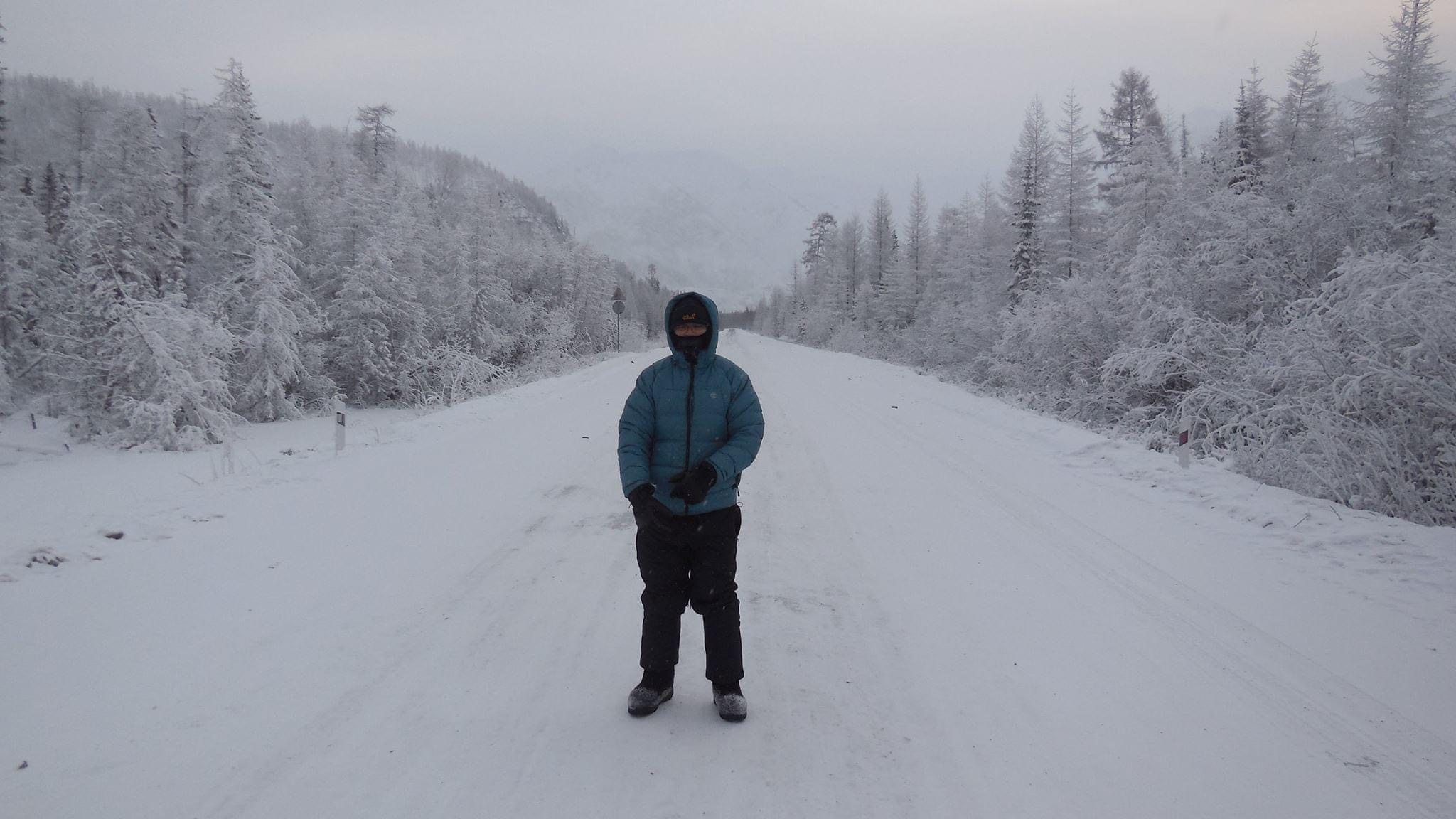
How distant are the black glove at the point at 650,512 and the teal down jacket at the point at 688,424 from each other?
69 millimetres

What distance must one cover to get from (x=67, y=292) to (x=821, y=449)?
79.1ft

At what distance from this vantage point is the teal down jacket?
3.26 meters

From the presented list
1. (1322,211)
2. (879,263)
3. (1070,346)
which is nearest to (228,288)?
(1070,346)

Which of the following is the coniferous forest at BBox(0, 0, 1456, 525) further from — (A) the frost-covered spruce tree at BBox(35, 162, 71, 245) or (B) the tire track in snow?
(B) the tire track in snow

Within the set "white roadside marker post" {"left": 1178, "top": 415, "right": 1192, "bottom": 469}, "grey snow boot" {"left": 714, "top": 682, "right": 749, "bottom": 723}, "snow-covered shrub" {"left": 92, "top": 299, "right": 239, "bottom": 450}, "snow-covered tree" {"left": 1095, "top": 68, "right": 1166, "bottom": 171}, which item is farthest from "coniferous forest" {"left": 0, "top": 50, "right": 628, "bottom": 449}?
"snow-covered tree" {"left": 1095, "top": 68, "right": 1166, "bottom": 171}

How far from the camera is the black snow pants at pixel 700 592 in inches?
130

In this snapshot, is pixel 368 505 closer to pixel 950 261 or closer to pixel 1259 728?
pixel 1259 728

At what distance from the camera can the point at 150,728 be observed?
3.07 meters

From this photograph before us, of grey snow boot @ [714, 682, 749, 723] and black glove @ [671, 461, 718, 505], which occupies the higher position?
black glove @ [671, 461, 718, 505]

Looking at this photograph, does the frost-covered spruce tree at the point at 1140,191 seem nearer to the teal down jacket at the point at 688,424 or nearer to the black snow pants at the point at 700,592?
the teal down jacket at the point at 688,424

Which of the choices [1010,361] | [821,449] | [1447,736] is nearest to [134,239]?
[821,449]

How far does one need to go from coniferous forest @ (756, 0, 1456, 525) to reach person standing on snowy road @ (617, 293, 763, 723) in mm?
7028

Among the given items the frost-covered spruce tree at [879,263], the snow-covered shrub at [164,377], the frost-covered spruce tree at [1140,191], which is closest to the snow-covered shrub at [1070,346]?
the frost-covered spruce tree at [1140,191]

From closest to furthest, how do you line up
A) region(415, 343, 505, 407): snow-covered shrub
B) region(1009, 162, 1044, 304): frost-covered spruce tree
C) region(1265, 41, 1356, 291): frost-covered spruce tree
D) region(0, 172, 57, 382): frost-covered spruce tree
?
1. region(1265, 41, 1356, 291): frost-covered spruce tree
2. region(415, 343, 505, 407): snow-covered shrub
3. region(0, 172, 57, 382): frost-covered spruce tree
4. region(1009, 162, 1044, 304): frost-covered spruce tree
